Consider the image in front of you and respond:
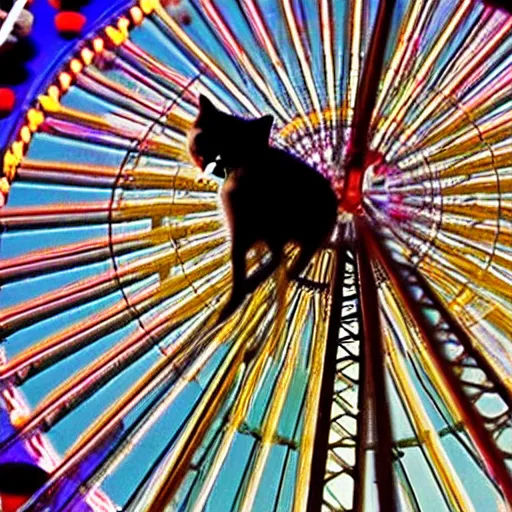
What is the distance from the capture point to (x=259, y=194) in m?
2.24

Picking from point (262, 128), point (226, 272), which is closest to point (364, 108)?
point (262, 128)

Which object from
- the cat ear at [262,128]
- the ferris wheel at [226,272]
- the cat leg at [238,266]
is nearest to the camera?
the cat leg at [238,266]

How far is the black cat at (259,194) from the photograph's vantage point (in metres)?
2.22

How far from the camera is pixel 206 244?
2.87 m

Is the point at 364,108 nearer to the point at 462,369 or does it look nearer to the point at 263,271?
the point at 263,271

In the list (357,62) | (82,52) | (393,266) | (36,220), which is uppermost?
(82,52)

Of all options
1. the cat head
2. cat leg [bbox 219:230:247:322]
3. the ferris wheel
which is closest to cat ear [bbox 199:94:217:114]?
the cat head

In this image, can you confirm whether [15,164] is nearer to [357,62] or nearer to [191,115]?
[191,115]

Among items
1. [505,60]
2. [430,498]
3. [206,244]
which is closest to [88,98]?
[206,244]

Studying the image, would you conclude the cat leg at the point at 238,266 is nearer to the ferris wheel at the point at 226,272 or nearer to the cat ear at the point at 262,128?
the cat ear at the point at 262,128

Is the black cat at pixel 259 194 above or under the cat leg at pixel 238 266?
above

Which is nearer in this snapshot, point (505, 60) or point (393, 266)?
point (393, 266)

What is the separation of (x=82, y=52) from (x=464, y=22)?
981 mm

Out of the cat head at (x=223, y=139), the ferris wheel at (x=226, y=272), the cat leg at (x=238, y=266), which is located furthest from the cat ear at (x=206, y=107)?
the ferris wheel at (x=226, y=272)
